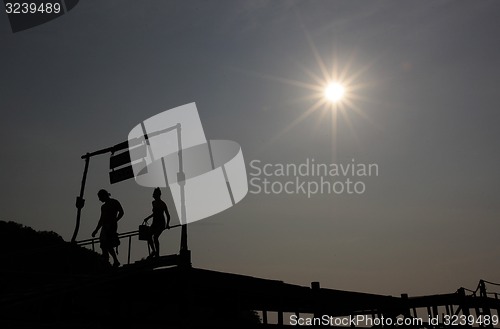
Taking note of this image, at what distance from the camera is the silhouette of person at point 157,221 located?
41.4ft

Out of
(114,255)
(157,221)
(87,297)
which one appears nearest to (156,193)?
(157,221)

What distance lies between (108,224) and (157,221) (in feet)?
3.90

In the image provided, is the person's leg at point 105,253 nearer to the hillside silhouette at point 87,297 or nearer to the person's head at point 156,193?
the hillside silhouette at point 87,297

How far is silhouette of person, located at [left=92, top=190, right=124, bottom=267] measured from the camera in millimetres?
12484

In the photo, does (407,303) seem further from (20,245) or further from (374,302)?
(20,245)

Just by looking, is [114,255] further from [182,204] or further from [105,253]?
[182,204]

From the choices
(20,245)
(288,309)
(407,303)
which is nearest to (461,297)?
(407,303)

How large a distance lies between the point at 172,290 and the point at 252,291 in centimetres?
231

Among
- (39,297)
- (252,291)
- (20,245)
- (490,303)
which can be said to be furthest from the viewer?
(20,245)

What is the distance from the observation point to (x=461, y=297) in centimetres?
1820

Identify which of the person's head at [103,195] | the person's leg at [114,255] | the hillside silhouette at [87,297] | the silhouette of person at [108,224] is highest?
the person's head at [103,195]

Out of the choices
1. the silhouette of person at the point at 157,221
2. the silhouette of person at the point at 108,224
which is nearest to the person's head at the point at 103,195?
the silhouette of person at the point at 108,224

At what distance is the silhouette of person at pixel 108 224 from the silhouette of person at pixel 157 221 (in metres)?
0.80

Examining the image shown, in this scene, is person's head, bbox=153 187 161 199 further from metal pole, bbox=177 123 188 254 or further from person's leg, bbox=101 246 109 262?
person's leg, bbox=101 246 109 262
